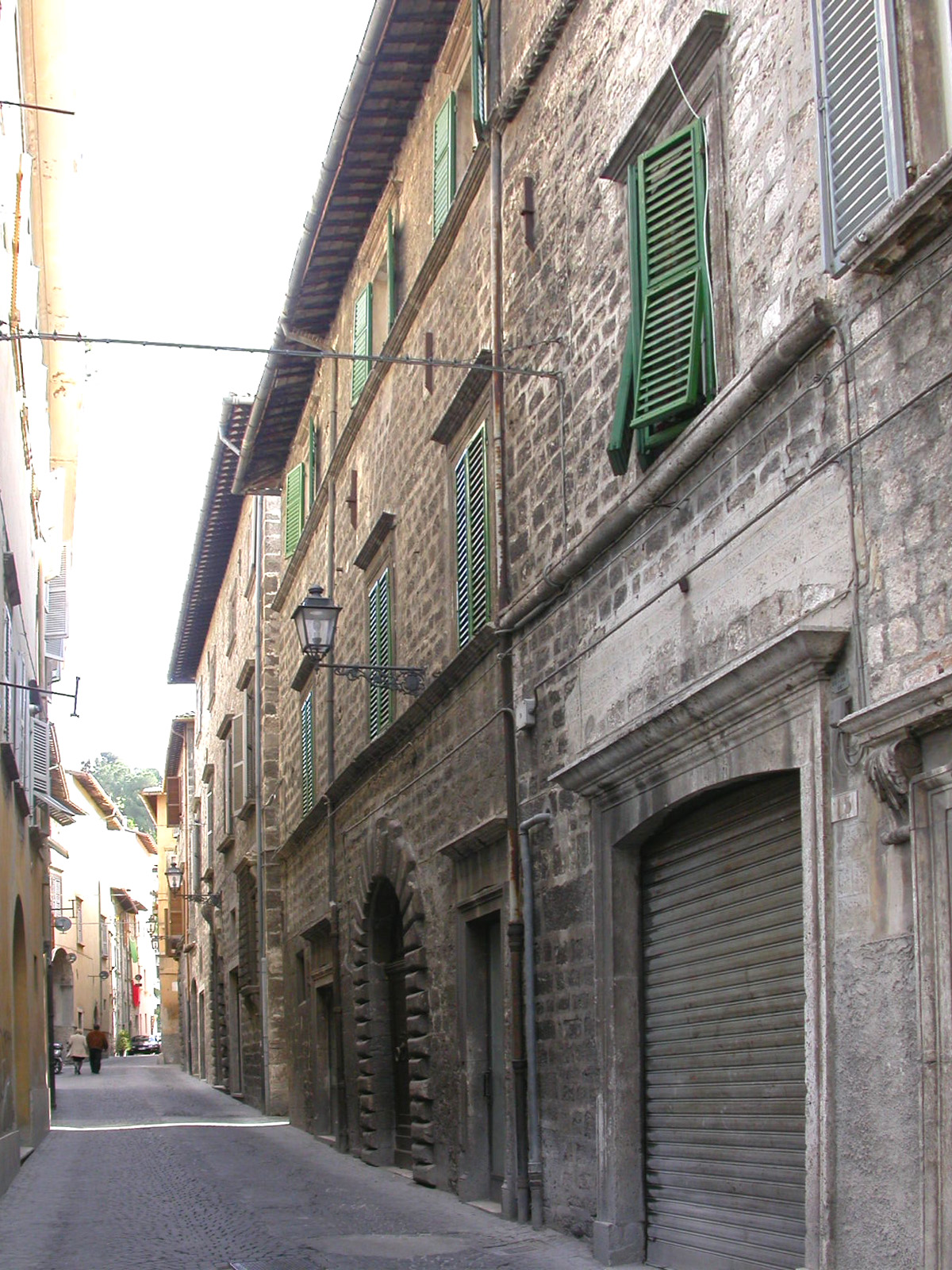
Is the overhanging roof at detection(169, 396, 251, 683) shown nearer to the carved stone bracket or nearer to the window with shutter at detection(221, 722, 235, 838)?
the window with shutter at detection(221, 722, 235, 838)

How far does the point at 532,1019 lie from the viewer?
10258 mm

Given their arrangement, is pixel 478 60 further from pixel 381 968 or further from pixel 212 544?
pixel 212 544

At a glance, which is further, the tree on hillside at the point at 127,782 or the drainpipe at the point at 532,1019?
the tree on hillside at the point at 127,782

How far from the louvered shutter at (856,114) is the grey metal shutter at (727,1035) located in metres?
2.46

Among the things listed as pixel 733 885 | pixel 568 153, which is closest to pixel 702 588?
pixel 733 885

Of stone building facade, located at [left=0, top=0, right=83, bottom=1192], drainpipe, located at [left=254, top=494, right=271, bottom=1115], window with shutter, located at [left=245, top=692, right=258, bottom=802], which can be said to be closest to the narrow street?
stone building facade, located at [left=0, top=0, right=83, bottom=1192]

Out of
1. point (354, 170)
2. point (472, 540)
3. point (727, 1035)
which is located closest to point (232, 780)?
point (354, 170)

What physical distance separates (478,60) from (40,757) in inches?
471

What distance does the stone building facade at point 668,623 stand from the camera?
5973mm

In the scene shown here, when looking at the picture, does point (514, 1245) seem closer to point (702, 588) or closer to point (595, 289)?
point (702, 588)

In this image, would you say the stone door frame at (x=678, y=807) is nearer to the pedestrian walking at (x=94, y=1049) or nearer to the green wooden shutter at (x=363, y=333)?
the green wooden shutter at (x=363, y=333)

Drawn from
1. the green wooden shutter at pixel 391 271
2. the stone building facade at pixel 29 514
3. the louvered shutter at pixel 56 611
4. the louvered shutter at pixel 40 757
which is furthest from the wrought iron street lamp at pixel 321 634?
the louvered shutter at pixel 56 611

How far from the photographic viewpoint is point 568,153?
33.5 ft

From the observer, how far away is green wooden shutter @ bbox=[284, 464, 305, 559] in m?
21.4
